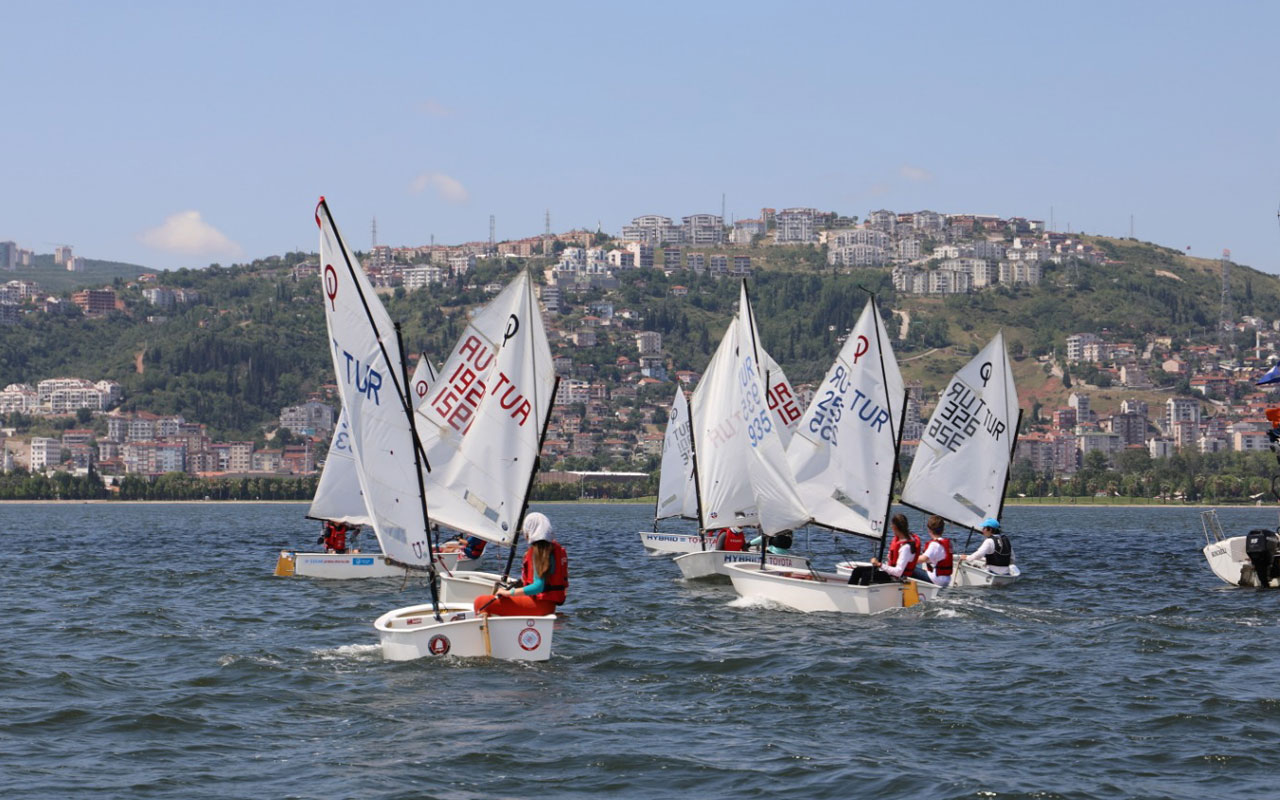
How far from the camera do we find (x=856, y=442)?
1383 inches

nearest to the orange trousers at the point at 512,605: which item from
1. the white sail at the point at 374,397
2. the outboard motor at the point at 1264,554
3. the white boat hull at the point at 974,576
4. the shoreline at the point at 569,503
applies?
the white sail at the point at 374,397

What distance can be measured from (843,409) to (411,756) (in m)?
20.5

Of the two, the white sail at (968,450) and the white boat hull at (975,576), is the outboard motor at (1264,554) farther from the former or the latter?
the white sail at (968,450)

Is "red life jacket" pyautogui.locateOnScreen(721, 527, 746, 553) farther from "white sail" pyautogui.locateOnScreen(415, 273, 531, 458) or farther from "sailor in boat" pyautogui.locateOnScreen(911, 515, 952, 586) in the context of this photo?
"white sail" pyautogui.locateOnScreen(415, 273, 531, 458)

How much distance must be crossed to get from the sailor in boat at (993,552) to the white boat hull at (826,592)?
435cm

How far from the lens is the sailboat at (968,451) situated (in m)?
42.4

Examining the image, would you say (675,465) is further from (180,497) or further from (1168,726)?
(180,497)

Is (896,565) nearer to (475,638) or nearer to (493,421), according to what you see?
(493,421)

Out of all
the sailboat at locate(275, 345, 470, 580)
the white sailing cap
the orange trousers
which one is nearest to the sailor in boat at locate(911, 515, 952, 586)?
the white sailing cap

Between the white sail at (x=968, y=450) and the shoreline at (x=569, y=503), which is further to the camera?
the shoreline at (x=569, y=503)

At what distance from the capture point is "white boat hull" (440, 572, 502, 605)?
92.9 ft

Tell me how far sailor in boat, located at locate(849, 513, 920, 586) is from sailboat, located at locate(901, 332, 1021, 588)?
11980 mm

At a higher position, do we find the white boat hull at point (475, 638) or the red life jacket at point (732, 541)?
the red life jacket at point (732, 541)

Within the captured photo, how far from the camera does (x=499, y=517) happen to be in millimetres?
27750
